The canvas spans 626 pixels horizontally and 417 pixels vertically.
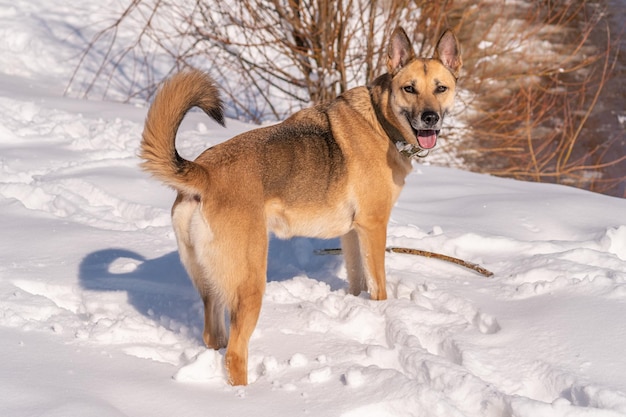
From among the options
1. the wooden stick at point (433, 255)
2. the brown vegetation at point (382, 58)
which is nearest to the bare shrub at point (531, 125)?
the brown vegetation at point (382, 58)

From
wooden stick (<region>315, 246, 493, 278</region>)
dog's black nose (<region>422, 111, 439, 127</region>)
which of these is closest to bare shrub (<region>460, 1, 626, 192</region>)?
wooden stick (<region>315, 246, 493, 278</region>)

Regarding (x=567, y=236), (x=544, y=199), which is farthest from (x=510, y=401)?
(x=544, y=199)

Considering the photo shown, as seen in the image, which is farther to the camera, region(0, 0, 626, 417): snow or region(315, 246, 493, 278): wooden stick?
region(315, 246, 493, 278): wooden stick

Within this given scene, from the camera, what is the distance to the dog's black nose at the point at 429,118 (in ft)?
13.1

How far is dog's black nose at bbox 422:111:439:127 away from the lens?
3988mm

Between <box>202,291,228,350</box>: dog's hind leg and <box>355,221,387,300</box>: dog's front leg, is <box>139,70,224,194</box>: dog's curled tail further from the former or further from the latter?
<box>355,221,387,300</box>: dog's front leg

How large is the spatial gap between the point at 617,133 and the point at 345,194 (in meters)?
6.97

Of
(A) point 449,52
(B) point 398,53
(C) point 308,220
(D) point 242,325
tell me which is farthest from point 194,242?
(A) point 449,52

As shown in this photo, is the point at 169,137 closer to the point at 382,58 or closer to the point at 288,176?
the point at 288,176

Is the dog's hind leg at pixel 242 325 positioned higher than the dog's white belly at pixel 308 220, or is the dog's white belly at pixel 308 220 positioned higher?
the dog's white belly at pixel 308 220

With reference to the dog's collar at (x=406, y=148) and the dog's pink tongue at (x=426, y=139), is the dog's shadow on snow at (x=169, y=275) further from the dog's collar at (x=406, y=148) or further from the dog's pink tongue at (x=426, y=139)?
the dog's pink tongue at (x=426, y=139)

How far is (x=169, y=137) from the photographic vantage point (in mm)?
3297

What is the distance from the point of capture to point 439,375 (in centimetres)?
323

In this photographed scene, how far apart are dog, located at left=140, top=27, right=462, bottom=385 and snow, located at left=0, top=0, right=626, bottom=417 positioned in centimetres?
28
